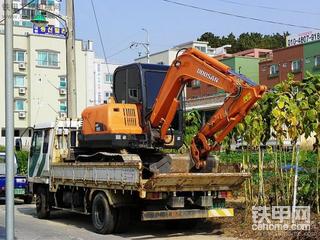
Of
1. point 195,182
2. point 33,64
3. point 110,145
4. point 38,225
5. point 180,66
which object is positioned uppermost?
Result: point 33,64

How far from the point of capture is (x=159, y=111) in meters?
12.9

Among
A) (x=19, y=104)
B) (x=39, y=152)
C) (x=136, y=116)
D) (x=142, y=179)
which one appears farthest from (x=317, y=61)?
(x=142, y=179)

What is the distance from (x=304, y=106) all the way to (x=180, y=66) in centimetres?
268

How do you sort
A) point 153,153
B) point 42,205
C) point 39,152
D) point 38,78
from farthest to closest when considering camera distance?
point 38,78, point 39,152, point 42,205, point 153,153

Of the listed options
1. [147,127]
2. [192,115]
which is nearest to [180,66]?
[147,127]

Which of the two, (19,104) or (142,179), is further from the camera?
(19,104)

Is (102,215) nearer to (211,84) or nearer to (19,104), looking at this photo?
(211,84)

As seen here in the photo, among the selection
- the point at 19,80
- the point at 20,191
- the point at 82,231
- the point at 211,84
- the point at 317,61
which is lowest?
the point at 82,231

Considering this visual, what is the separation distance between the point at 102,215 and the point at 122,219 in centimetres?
56

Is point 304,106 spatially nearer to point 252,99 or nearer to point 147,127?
point 252,99

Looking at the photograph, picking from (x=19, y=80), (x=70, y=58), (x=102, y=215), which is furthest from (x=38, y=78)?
(x=102, y=215)

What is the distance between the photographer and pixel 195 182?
39.2 feet

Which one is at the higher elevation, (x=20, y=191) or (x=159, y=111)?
(x=159, y=111)

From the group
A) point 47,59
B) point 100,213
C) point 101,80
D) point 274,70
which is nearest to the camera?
point 100,213
